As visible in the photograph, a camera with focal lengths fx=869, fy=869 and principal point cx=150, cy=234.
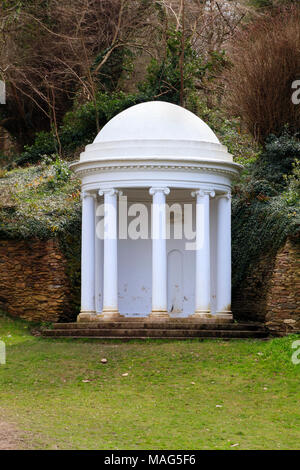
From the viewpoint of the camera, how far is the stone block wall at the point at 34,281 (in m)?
26.0

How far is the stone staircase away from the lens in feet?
73.3

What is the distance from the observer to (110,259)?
77.3 ft

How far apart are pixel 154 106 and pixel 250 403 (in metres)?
10.6

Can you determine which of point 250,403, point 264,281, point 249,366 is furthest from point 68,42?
point 250,403

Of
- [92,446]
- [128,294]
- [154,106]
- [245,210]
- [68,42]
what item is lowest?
[92,446]

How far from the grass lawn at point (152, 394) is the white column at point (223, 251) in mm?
2568

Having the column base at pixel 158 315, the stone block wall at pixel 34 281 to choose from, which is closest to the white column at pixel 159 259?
the column base at pixel 158 315

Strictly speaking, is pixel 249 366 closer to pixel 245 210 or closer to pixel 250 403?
pixel 250 403

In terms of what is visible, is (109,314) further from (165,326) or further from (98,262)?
(98,262)

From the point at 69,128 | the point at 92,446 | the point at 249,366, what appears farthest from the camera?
the point at 69,128

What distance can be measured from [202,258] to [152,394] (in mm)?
6605

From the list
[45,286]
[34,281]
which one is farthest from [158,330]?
[34,281]

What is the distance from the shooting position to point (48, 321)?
2584 centimetres

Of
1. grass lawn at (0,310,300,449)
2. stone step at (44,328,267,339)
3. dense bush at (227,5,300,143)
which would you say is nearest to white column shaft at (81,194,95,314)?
stone step at (44,328,267,339)
